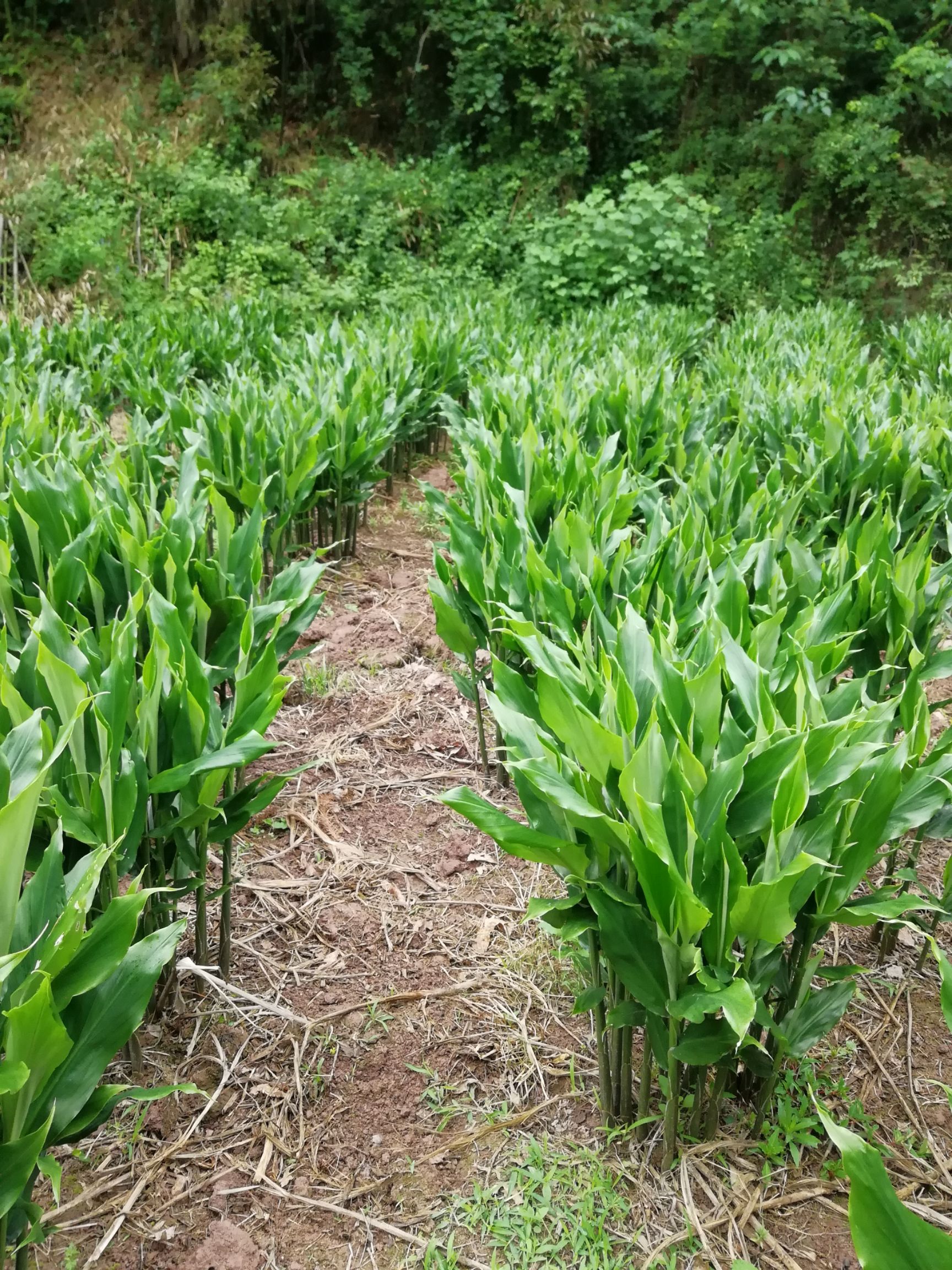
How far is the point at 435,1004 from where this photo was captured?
2.04m

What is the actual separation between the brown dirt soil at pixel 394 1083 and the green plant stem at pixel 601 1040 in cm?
7

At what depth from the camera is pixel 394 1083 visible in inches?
72.8

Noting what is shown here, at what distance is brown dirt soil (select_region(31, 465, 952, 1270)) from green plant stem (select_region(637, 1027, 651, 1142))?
0.13ft

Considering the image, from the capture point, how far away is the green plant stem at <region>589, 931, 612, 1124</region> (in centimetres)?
167

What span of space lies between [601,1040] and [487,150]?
14721mm

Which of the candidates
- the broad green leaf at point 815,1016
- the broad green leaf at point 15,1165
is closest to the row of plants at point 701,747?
the broad green leaf at point 815,1016

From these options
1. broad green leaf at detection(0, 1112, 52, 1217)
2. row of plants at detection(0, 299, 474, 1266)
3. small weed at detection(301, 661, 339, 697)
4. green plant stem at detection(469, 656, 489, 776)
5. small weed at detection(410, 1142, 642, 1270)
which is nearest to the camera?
broad green leaf at detection(0, 1112, 52, 1217)

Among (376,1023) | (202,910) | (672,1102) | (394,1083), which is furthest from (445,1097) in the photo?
(202,910)

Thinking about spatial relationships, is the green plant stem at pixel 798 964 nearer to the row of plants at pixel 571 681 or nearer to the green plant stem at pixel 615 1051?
the row of plants at pixel 571 681

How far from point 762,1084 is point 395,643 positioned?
2292mm

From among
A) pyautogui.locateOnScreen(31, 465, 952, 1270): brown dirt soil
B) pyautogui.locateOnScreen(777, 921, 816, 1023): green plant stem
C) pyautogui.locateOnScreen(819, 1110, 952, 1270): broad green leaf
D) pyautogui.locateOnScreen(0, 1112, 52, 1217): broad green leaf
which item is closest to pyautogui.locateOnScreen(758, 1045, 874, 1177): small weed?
pyautogui.locateOnScreen(31, 465, 952, 1270): brown dirt soil

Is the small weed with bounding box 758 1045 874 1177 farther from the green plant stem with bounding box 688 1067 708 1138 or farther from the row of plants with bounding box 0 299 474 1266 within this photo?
the row of plants with bounding box 0 299 474 1266

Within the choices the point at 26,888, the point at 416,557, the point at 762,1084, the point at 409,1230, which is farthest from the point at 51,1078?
the point at 416,557

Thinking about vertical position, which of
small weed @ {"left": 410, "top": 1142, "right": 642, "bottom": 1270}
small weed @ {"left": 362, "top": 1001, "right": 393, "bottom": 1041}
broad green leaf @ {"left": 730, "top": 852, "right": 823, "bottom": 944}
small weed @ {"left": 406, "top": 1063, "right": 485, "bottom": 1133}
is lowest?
small weed @ {"left": 362, "top": 1001, "right": 393, "bottom": 1041}
